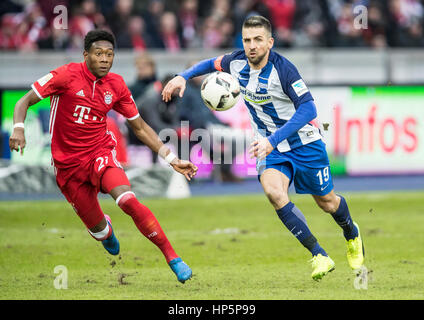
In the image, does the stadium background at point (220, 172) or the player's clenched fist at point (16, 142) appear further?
the stadium background at point (220, 172)

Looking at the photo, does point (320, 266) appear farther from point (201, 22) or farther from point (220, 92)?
point (201, 22)

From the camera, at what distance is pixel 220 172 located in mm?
14742

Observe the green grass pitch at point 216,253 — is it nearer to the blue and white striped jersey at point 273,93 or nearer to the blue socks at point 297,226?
the blue socks at point 297,226

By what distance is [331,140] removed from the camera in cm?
1453

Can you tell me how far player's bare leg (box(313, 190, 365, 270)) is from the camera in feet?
24.8

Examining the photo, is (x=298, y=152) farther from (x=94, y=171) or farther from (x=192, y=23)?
(x=192, y=23)

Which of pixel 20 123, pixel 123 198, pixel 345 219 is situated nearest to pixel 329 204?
pixel 345 219

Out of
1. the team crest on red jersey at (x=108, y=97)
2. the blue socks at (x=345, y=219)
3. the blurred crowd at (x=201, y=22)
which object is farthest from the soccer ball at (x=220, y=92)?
the blurred crowd at (x=201, y=22)

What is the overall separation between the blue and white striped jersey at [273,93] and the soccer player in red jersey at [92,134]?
83cm

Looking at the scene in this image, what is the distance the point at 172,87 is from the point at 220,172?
7.49 m

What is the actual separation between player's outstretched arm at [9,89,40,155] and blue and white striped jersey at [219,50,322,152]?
189 cm

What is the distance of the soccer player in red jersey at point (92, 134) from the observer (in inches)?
275

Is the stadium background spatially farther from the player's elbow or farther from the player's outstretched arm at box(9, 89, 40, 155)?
the player's elbow

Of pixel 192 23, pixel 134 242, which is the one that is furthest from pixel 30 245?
pixel 192 23
